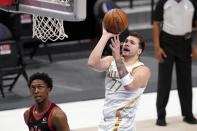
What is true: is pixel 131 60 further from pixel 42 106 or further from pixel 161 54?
pixel 161 54

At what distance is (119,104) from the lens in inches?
193

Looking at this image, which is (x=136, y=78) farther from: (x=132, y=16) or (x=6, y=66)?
(x=132, y=16)

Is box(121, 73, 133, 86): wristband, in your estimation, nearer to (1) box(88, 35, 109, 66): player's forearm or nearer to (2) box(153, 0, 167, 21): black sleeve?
(1) box(88, 35, 109, 66): player's forearm

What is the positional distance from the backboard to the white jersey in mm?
797

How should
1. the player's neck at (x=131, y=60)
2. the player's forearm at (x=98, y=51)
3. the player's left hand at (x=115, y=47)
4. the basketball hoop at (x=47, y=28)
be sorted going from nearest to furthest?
1. the player's left hand at (x=115, y=47)
2. the player's forearm at (x=98, y=51)
3. the player's neck at (x=131, y=60)
4. the basketball hoop at (x=47, y=28)

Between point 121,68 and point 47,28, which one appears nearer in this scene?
point 121,68

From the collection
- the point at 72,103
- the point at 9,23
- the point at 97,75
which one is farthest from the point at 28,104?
the point at 9,23

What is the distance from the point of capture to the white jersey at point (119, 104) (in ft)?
16.1

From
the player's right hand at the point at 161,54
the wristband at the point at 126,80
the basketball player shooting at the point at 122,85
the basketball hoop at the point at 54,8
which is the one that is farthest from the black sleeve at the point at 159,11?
the basketball hoop at the point at 54,8

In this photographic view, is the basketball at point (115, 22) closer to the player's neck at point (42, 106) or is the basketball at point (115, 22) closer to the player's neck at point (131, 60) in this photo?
the player's neck at point (131, 60)

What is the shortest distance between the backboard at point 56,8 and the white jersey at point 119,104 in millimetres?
797

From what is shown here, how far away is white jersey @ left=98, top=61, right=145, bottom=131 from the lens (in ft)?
16.1

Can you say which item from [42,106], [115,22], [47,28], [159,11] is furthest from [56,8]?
[159,11]

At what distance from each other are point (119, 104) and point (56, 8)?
101 cm
